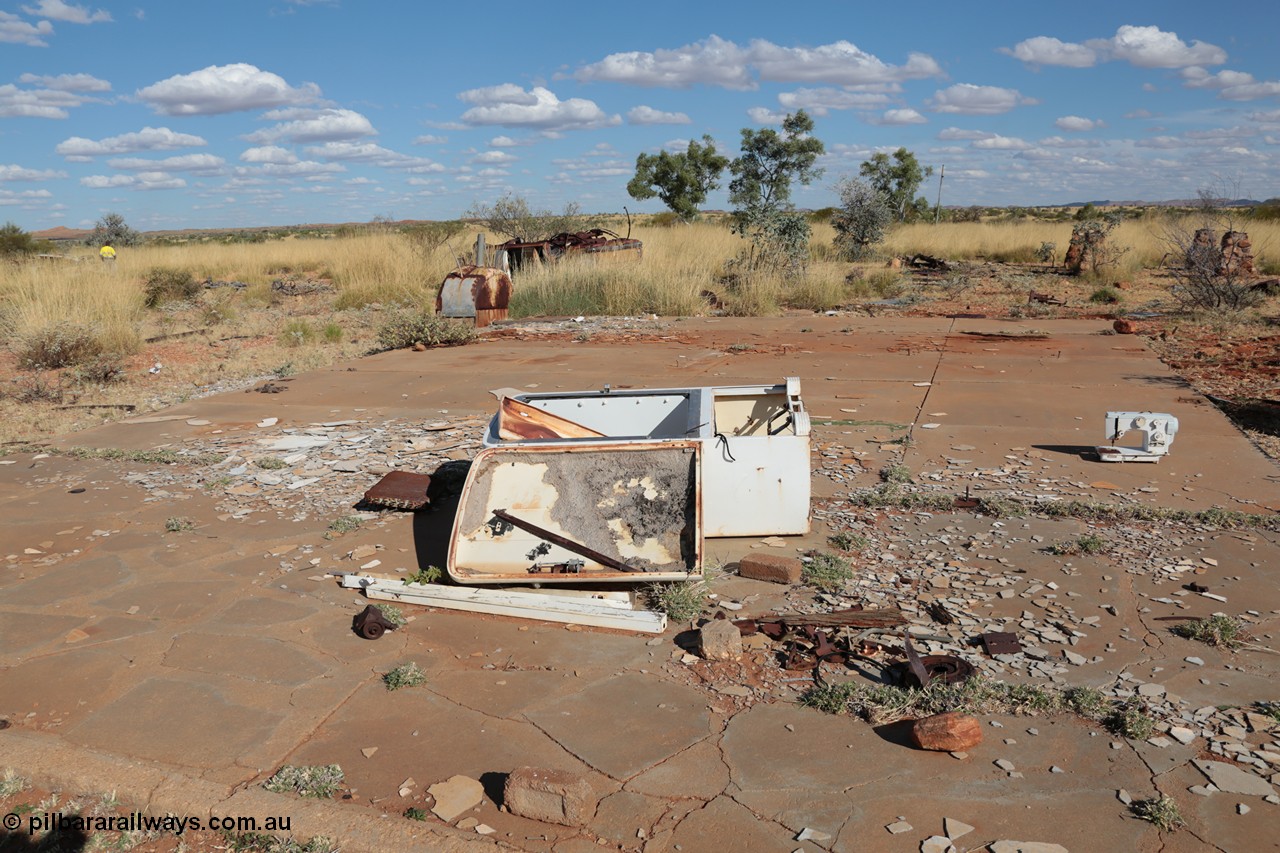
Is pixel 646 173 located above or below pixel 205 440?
above

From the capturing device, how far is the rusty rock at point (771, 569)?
4500mm

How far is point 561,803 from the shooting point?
9.24 feet

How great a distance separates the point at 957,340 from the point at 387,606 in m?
9.53

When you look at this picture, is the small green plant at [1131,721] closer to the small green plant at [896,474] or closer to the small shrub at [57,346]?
the small green plant at [896,474]

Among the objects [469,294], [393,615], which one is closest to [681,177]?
[469,294]

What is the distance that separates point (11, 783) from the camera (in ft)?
10.1

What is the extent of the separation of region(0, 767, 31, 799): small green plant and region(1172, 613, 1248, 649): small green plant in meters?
4.45

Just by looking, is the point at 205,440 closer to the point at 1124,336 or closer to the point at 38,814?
the point at 38,814

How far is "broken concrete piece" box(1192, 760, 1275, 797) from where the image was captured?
9.19ft


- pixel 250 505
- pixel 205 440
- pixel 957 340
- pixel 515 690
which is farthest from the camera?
pixel 957 340

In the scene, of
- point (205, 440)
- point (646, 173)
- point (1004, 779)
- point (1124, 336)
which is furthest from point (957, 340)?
point (646, 173)

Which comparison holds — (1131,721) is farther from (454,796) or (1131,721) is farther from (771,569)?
(454,796)

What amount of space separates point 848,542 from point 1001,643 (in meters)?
1.26

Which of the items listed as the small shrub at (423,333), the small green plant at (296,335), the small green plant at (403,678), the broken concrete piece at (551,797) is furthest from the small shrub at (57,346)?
the broken concrete piece at (551,797)
